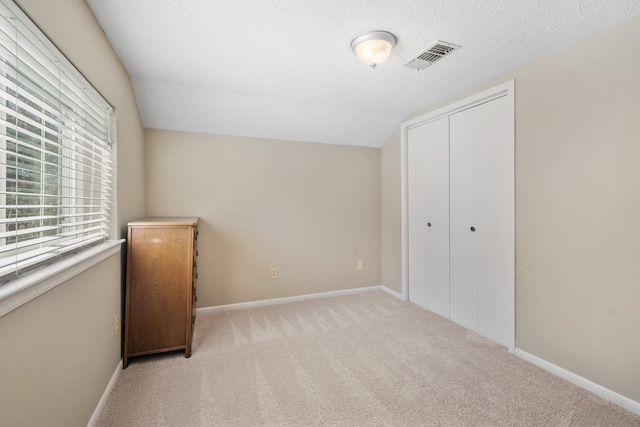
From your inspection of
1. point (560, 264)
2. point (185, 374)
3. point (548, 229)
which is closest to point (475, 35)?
point (548, 229)

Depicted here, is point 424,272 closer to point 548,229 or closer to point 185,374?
point 548,229

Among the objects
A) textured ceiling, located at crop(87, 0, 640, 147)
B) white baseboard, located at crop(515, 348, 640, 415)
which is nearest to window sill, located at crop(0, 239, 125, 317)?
textured ceiling, located at crop(87, 0, 640, 147)

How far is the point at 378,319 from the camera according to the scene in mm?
2885

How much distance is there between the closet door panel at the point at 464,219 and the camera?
8.50ft

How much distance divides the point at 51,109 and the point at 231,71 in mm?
1322

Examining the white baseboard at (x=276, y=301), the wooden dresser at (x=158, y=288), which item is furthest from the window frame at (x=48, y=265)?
the white baseboard at (x=276, y=301)

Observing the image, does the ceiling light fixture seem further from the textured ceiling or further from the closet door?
the closet door

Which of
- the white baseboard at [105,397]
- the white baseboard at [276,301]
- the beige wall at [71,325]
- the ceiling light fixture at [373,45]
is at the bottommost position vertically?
the white baseboard at [105,397]

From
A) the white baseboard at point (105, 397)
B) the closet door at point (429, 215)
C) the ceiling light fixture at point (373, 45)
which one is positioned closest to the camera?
the white baseboard at point (105, 397)

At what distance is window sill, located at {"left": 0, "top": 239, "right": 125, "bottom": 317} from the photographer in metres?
0.87

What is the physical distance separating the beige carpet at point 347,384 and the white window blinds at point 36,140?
1069 millimetres

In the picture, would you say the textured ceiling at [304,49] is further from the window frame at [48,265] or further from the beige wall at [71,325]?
the window frame at [48,265]

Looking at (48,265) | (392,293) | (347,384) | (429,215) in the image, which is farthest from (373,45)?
(392,293)

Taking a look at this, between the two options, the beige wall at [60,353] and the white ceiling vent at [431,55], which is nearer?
the beige wall at [60,353]
